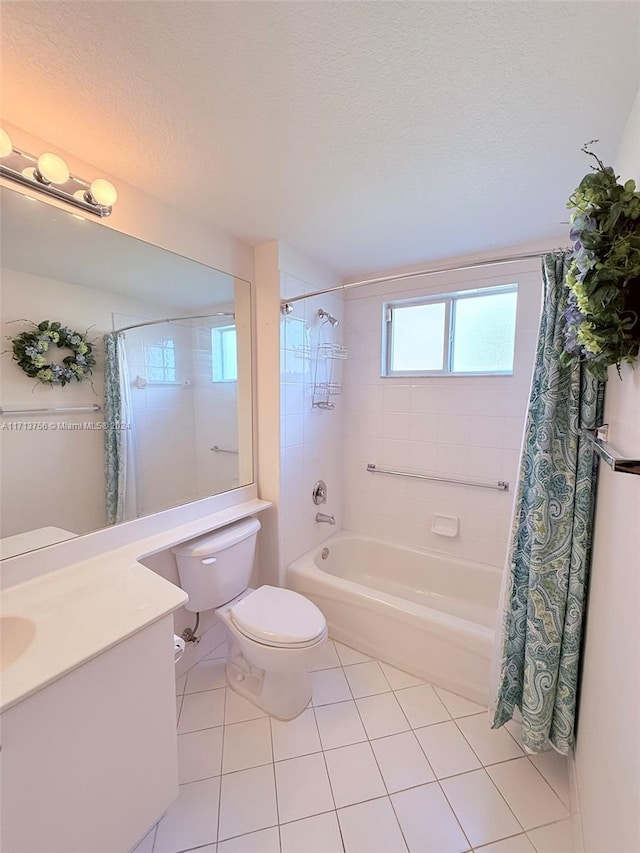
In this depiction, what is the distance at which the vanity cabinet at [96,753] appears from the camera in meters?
0.77

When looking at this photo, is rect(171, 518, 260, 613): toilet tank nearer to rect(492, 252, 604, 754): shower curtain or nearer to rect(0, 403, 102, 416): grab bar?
rect(0, 403, 102, 416): grab bar

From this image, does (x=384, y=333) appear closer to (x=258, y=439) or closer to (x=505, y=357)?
(x=505, y=357)

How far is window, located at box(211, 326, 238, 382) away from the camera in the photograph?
77.7 inches

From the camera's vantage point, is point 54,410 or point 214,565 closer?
point 54,410

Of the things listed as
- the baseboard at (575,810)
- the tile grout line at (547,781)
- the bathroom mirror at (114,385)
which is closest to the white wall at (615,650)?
the baseboard at (575,810)

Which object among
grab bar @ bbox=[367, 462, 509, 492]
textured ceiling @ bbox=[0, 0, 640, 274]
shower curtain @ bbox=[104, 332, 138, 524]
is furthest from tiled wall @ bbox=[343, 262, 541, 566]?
shower curtain @ bbox=[104, 332, 138, 524]

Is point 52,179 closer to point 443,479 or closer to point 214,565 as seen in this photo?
point 214,565

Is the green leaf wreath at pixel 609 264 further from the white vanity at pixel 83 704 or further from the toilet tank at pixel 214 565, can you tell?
the toilet tank at pixel 214 565

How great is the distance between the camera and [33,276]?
47.8 inches

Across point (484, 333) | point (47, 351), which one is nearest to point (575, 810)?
point (484, 333)

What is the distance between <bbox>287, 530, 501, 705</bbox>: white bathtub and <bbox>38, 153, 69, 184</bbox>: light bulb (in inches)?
81.5

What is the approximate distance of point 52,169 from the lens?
111cm

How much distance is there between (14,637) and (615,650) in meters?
1.60

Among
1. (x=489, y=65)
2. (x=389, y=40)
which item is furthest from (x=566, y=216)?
(x=389, y=40)
